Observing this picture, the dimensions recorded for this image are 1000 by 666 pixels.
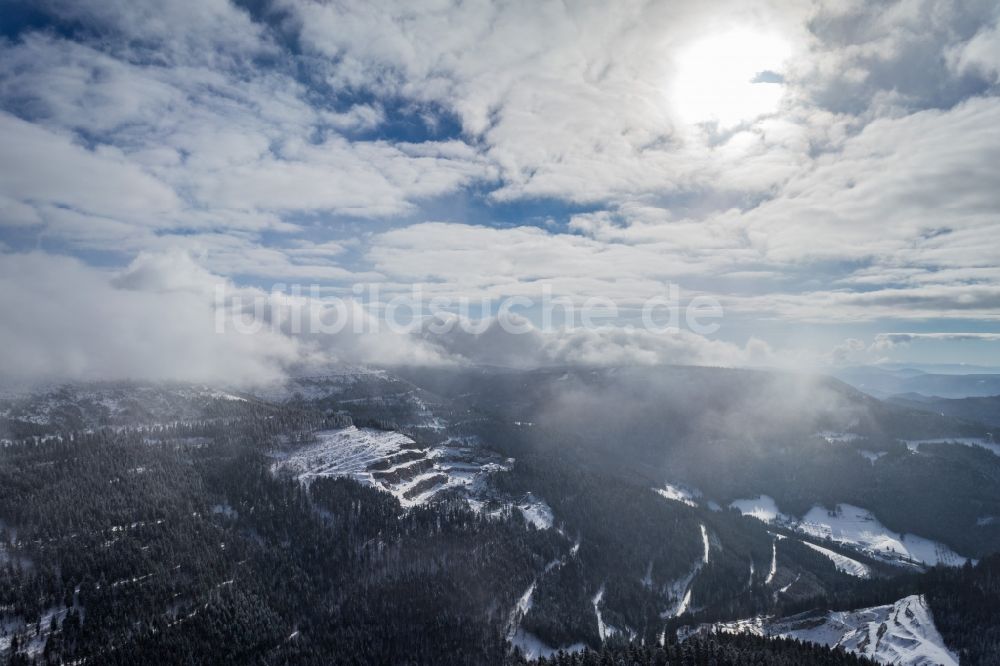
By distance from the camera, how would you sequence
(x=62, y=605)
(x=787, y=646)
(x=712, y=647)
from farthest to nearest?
(x=62, y=605)
(x=787, y=646)
(x=712, y=647)

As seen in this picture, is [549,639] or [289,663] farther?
[549,639]

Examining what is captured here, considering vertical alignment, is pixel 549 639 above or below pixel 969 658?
below

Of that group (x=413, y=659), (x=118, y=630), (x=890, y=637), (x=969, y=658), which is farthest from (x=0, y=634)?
(x=969, y=658)

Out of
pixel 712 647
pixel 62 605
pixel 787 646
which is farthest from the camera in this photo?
pixel 62 605

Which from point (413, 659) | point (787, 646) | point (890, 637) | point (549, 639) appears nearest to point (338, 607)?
point (413, 659)

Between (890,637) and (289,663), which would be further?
(890,637)

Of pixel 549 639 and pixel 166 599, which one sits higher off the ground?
pixel 166 599

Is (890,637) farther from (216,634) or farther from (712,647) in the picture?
(216,634)

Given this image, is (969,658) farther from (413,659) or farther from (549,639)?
(413,659)
